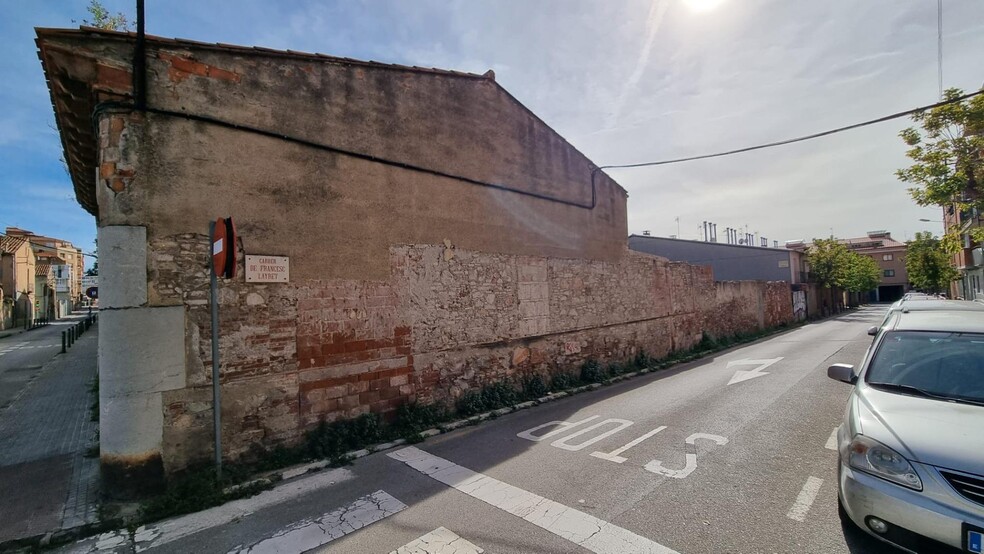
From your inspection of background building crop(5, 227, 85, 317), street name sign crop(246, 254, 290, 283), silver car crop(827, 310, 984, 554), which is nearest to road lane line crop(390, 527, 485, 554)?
silver car crop(827, 310, 984, 554)

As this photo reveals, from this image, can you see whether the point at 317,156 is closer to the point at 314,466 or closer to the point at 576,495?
the point at 314,466

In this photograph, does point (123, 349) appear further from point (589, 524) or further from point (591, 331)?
point (591, 331)

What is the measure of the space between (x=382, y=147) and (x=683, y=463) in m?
6.15

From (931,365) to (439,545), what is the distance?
4783 millimetres

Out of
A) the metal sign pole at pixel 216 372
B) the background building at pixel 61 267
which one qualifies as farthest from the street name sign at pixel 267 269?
the background building at pixel 61 267

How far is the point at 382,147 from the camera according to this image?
6832 mm

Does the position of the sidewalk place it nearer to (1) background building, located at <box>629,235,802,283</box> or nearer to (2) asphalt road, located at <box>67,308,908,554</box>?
(2) asphalt road, located at <box>67,308,908,554</box>

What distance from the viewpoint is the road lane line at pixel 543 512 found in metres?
3.46

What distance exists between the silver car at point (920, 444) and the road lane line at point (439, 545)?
2.95 meters

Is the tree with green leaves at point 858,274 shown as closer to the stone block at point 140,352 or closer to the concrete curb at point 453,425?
the concrete curb at point 453,425

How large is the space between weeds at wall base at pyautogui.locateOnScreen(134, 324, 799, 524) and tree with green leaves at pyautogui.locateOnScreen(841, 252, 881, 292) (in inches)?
1390

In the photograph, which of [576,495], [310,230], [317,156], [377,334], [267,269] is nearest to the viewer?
[576,495]

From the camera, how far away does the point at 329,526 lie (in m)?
3.98

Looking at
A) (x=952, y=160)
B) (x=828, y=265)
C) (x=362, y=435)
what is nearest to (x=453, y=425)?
(x=362, y=435)
